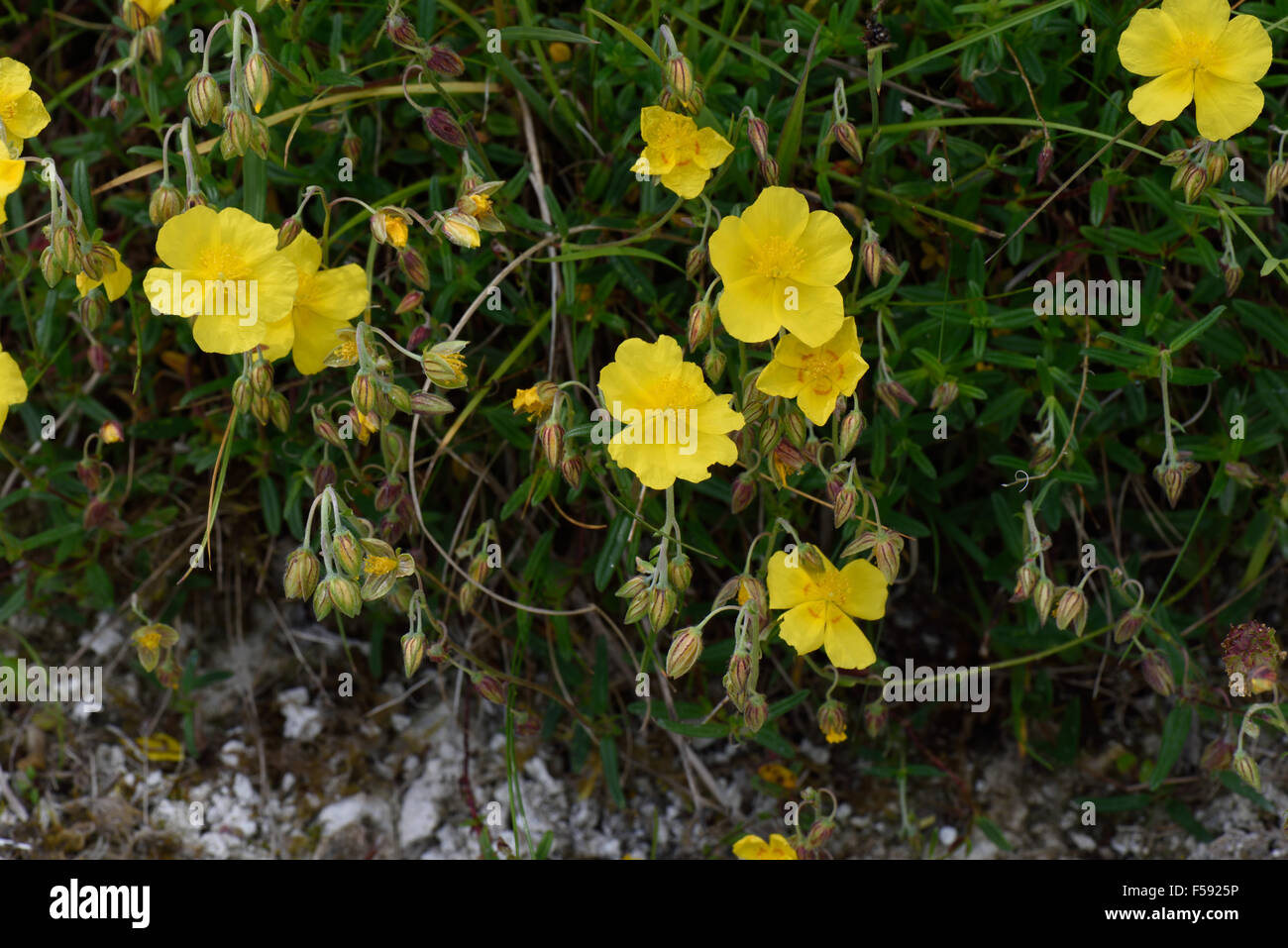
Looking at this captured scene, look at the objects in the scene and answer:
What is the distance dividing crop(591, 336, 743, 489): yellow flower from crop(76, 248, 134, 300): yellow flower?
79 cm

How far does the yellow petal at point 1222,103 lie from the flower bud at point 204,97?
55.6 inches

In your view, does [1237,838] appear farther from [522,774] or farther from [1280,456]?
[522,774]

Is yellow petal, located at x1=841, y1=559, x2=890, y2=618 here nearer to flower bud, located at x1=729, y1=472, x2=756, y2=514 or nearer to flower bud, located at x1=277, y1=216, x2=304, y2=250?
flower bud, located at x1=729, y1=472, x2=756, y2=514

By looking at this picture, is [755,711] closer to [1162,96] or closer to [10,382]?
[1162,96]

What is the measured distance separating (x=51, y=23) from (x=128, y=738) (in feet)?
4.64

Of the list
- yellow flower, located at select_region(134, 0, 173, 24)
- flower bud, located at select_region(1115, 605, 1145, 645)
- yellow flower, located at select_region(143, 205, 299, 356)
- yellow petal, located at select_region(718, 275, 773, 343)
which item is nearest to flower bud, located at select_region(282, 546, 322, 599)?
yellow flower, located at select_region(143, 205, 299, 356)

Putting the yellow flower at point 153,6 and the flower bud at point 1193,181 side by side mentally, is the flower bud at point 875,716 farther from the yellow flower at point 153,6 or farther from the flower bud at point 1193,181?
Result: the yellow flower at point 153,6

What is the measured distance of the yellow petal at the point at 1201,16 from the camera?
5.52 feet

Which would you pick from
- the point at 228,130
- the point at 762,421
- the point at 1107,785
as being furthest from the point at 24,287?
the point at 1107,785

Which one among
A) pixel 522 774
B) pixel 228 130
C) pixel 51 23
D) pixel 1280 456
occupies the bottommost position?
pixel 522 774

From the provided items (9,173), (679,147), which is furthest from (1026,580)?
(9,173)

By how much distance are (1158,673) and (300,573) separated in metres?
1.32

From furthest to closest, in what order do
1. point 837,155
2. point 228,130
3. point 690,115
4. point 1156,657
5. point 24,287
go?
point 24,287
point 837,155
point 1156,657
point 690,115
point 228,130

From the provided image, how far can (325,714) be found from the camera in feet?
7.52
